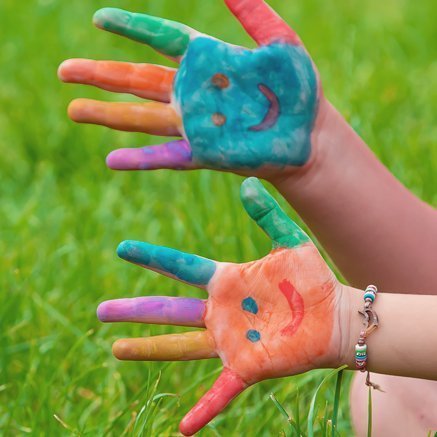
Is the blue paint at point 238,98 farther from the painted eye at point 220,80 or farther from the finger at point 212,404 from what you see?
the finger at point 212,404

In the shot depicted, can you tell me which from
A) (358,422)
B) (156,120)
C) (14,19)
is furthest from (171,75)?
(14,19)

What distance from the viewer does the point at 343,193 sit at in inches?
62.9

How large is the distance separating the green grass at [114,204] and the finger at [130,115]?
0.41 m

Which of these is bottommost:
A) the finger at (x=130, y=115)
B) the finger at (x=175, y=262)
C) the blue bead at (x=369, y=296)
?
the blue bead at (x=369, y=296)

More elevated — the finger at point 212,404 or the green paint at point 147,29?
the green paint at point 147,29

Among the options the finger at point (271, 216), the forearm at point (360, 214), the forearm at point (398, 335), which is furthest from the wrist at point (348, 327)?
the forearm at point (360, 214)

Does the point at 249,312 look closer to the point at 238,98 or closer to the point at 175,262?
the point at 175,262

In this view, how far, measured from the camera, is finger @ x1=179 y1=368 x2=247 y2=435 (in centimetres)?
138

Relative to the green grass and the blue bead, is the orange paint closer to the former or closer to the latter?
the blue bead

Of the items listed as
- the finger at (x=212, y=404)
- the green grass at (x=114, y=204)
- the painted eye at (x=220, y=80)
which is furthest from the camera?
the green grass at (x=114, y=204)

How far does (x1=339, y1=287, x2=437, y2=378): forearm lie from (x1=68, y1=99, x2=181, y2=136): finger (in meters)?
0.39

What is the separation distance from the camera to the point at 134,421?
169 centimetres

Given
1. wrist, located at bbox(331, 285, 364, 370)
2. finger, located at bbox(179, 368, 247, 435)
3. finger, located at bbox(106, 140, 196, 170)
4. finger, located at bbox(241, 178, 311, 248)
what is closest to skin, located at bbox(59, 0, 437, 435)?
finger, located at bbox(106, 140, 196, 170)

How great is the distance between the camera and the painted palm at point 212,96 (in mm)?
1526
